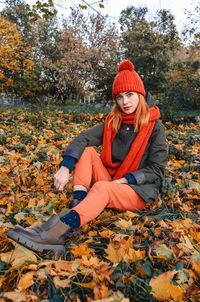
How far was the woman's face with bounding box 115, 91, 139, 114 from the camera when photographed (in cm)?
228

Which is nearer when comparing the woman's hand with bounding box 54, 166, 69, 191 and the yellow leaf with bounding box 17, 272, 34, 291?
the yellow leaf with bounding box 17, 272, 34, 291

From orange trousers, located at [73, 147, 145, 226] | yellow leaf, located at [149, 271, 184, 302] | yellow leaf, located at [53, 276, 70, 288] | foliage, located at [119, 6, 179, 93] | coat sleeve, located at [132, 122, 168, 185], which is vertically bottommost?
yellow leaf, located at [53, 276, 70, 288]

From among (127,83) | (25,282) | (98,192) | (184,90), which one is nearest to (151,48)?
(184,90)

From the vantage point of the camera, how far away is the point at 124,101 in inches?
89.2

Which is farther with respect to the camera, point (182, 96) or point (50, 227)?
point (182, 96)

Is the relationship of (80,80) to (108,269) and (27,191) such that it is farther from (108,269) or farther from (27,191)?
(108,269)

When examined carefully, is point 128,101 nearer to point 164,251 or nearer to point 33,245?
point 164,251

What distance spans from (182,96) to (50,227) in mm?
8232

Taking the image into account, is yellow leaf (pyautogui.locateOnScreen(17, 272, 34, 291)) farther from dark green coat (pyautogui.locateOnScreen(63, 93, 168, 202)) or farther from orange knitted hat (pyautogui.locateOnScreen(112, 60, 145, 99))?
orange knitted hat (pyautogui.locateOnScreen(112, 60, 145, 99))

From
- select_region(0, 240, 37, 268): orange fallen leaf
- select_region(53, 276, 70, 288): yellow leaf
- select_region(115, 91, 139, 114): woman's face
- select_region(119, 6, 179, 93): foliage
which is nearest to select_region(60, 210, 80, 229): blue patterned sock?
select_region(0, 240, 37, 268): orange fallen leaf

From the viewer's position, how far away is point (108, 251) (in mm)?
1503

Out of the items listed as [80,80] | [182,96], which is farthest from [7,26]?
[182,96]

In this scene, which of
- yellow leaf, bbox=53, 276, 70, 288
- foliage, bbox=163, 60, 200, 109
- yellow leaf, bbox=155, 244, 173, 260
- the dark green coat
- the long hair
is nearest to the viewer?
yellow leaf, bbox=53, 276, 70, 288

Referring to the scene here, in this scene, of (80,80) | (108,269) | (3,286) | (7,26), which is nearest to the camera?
(3,286)
